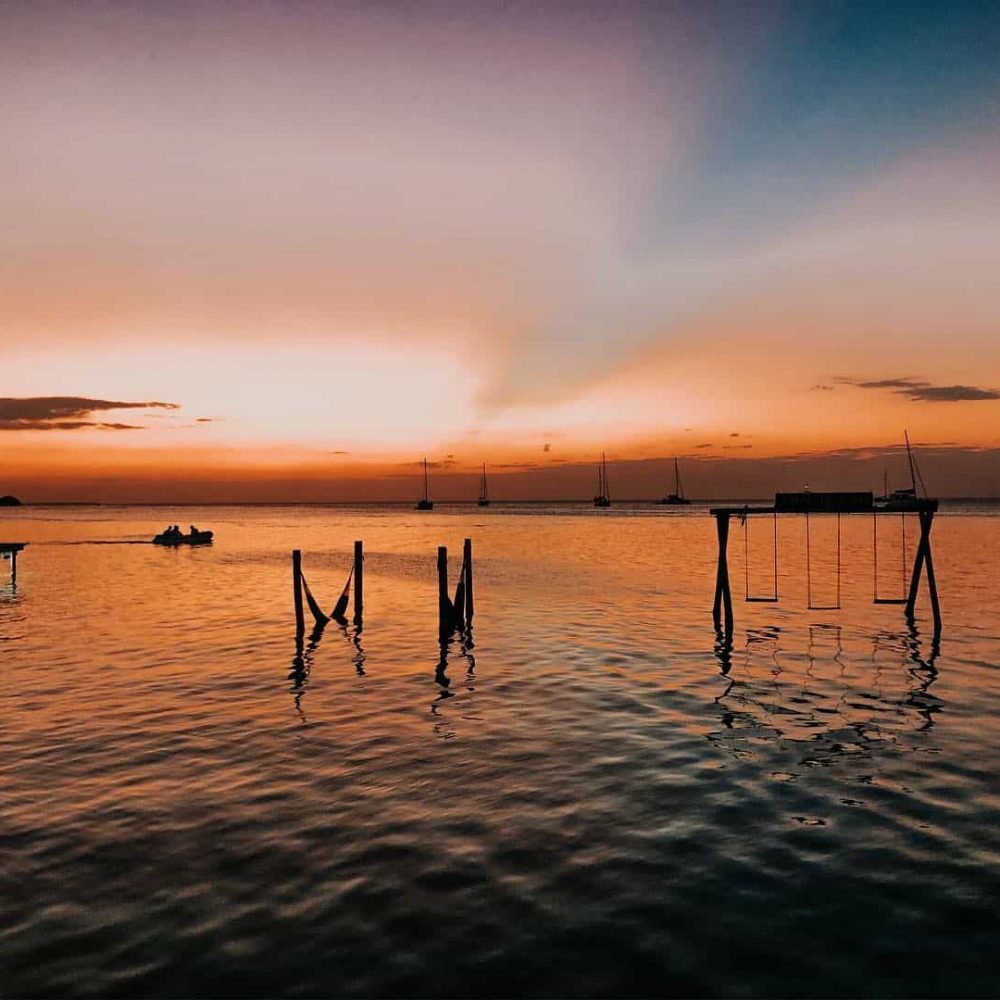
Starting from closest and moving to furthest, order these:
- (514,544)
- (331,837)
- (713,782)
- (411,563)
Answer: (331,837)
(713,782)
(411,563)
(514,544)

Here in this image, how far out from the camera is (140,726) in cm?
1780

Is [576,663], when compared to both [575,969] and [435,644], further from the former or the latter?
[575,969]

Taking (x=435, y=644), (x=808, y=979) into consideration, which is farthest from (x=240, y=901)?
(x=435, y=644)

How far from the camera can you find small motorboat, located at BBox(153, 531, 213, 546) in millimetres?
87562

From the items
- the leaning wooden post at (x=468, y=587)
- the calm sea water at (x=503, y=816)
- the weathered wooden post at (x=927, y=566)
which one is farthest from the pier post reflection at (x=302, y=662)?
the weathered wooden post at (x=927, y=566)

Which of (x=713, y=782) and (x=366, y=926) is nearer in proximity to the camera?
(x=366, y=926)

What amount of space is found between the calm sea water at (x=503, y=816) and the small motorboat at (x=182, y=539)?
61.8 metres

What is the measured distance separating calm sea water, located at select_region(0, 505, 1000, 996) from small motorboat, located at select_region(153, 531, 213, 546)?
203ft

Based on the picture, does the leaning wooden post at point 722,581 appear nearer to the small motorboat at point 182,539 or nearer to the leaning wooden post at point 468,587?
the leaning wooden post at point 468,587

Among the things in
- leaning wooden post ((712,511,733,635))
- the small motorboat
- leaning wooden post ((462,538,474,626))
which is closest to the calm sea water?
leaning wooden post ((712,511,733,635))

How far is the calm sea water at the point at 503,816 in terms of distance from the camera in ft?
28.2

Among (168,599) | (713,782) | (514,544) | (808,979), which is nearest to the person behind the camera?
(808,979)

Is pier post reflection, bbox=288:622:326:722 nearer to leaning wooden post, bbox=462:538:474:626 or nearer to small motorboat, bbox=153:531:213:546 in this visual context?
leaning wooden post, bbox=462:538:474:626

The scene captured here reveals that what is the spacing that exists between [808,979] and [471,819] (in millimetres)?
5503
